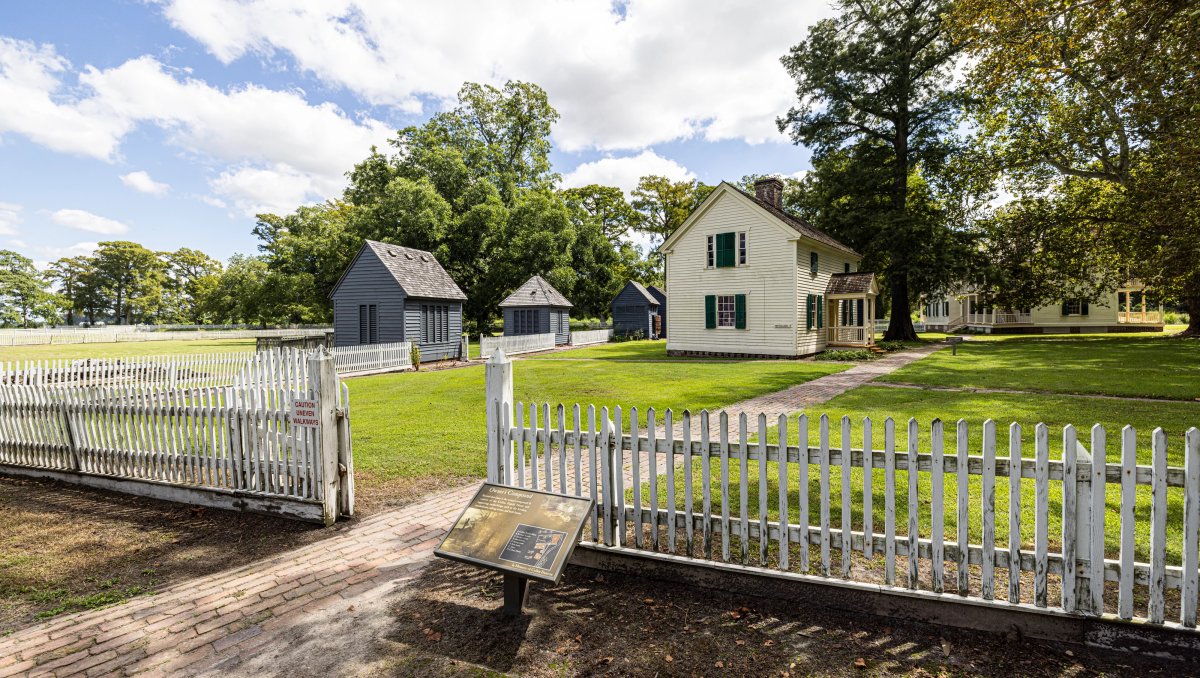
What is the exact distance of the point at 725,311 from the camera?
80.4ft

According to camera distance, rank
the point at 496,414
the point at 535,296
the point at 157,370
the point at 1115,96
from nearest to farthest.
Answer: the point at 496,414 → the point at 1115,96 → the point at 157,370 → the point at 535,296

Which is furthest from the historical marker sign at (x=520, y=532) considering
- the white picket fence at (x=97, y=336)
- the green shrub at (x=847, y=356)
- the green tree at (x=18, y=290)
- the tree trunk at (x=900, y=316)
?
the green tree at (x=18, y=290)

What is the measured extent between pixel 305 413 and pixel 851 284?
1021 inches

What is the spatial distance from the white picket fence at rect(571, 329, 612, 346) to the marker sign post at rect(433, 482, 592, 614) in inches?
1274

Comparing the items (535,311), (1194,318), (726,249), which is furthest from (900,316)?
(535,311)

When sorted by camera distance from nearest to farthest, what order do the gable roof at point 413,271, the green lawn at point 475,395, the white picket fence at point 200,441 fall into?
the white picket fence at point 200,441
the green lawn at point 475,395
the gable roof at point 413,271

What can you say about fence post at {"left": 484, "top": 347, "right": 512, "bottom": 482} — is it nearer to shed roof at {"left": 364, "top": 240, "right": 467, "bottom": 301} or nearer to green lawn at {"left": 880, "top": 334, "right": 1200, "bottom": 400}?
green lawn at {"left": 880, "top": 334, "right": 1200, "bottom": 400}

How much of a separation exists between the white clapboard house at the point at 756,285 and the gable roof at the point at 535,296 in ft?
35.6

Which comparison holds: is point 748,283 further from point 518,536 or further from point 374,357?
point 518,536

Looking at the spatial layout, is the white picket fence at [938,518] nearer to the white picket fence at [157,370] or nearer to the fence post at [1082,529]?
the fence post at [1082,529]

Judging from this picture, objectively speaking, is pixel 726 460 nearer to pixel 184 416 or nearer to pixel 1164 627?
pixel 1164 627

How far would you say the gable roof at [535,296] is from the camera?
34.4 metres

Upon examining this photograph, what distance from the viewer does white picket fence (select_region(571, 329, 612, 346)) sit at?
36.6 meters

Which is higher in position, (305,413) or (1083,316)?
(1083,316)
